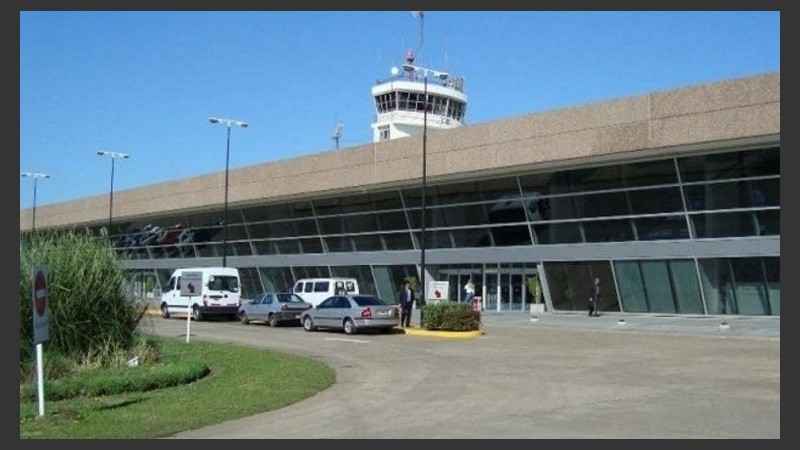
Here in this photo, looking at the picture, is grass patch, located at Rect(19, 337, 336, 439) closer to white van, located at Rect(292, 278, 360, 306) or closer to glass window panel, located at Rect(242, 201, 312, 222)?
white van, located at Rect(292, 278, 360, 306)

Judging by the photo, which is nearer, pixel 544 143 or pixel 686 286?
pixel 686 286

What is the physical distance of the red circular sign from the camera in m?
12.0

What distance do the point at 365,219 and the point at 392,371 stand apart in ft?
101

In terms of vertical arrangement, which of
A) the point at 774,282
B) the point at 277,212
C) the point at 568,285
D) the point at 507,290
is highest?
the point at 277,212

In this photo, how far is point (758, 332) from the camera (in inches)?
1046

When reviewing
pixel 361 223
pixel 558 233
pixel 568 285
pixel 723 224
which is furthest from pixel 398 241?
pixel 723 224

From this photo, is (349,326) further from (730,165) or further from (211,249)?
(211,249)

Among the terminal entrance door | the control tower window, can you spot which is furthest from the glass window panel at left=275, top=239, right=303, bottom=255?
the control tower window

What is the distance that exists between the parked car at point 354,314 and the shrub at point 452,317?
4.53ft

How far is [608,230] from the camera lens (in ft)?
118

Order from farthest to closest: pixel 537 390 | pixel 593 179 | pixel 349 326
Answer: pixel 593 179, pixel 349 326, pixel 537 390

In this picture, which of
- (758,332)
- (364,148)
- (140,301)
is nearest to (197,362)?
(140,301)

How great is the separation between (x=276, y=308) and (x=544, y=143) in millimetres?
13460

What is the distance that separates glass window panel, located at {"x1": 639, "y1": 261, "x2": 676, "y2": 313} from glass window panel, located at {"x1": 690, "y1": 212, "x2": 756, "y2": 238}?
7.50 ft
